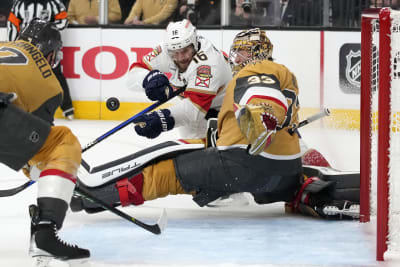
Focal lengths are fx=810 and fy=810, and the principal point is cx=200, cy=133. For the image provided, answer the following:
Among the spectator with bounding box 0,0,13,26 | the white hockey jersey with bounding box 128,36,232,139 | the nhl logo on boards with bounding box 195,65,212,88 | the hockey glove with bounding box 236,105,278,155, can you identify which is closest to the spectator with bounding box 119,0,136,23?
the spectator with bounding box 0,0,13,26

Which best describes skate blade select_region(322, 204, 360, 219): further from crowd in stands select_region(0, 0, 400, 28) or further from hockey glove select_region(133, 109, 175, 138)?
crowd in stands select_region(0, 0, 400, 28)

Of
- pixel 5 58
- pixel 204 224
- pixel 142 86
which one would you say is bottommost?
pixel 204 224

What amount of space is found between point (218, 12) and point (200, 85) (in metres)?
2.98

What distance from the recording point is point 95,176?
3.19 m

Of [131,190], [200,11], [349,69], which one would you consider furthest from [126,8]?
[131,190]

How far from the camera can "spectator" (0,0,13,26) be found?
22.9 ft

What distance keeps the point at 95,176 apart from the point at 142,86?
84cm

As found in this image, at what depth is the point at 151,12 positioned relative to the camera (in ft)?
21.6

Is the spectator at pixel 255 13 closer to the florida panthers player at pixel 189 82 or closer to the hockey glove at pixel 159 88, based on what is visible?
the florida panthers player at pixel 189 82

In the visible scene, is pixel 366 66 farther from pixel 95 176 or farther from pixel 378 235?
pixel 95 176

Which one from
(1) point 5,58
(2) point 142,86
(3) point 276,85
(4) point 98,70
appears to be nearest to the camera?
(1) point 5,58

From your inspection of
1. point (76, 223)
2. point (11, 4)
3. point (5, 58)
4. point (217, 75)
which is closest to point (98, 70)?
point (11, 4)

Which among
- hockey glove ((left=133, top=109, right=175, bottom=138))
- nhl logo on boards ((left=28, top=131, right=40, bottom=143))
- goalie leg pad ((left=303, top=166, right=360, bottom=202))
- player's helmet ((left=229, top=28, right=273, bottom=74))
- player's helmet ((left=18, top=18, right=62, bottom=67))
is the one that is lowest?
goalie leg pad ((left=303, top=166, right=360, bottom=202))

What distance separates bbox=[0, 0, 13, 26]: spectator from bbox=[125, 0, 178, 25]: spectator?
111cm
